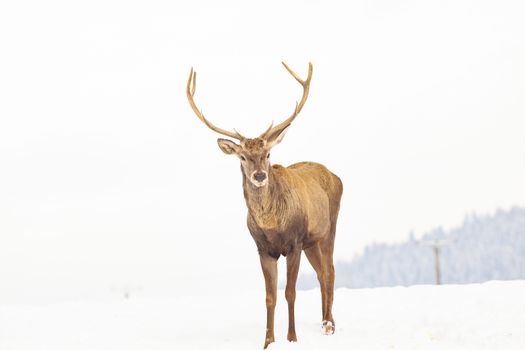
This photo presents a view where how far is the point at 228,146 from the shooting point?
35.2 feet

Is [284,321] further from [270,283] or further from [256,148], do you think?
[256,148]

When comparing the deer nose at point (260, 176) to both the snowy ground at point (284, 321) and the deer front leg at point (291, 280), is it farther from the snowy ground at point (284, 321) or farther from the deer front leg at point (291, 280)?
the snowy ground at point (284, 321)

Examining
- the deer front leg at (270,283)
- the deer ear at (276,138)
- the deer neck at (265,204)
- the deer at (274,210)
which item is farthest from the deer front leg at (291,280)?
the deer ear at (276,138)

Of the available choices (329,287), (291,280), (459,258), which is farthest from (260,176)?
(459,258)

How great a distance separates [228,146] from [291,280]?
6.43 ft

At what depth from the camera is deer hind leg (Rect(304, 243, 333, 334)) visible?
472 inches

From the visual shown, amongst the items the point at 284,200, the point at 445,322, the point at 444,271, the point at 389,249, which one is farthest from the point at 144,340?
the point at 389,249

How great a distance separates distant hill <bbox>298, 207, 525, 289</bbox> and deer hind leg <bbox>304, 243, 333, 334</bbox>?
234 ft

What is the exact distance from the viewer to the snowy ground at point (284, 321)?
449 inches

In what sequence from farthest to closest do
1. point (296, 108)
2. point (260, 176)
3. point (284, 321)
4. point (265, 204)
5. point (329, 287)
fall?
point (284, 321) < point (329, 287) < point (296, 108) < point (265, 204) < point (260, 176)

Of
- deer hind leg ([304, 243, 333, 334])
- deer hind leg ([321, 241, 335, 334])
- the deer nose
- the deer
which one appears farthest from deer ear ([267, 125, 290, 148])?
deer hind leg ([321, 241, 335, 334])

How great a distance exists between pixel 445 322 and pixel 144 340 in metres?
4.62

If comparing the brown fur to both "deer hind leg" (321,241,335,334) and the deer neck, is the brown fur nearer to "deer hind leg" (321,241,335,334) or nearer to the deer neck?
the deer neck

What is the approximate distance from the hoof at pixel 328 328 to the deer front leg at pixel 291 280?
40.7 inches
